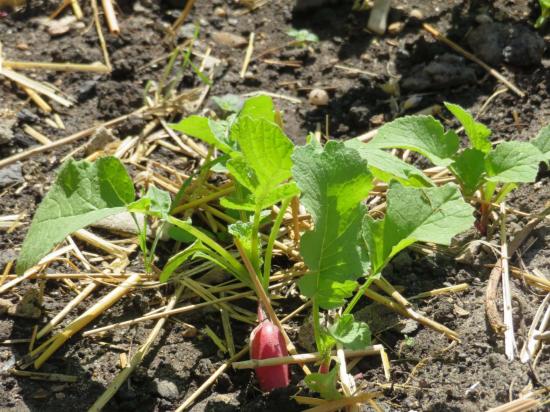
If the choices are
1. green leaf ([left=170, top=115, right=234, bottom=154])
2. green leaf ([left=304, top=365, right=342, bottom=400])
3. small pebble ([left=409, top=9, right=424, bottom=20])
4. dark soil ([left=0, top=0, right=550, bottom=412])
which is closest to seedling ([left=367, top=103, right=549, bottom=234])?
dark soil ([left=0, top=0, right=550, bottom=412])

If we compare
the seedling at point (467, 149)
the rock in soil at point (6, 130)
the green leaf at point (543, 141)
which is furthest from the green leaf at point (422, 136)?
the rock in soil at point (6, 130)

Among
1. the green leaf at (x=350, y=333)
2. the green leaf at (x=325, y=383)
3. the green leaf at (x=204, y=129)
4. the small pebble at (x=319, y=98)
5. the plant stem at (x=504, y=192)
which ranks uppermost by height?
the green leaf at (x=204, y=129)

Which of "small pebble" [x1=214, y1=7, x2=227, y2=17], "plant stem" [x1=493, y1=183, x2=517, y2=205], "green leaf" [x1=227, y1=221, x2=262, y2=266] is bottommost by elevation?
"plant stem" [x1=493, y1=183, x2=517, y2=205]

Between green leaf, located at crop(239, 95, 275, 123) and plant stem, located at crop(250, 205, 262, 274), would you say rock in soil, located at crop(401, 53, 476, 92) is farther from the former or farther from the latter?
plant stem, located at crop(250, 205, 262, 274)

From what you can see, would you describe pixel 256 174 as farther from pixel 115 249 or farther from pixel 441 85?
pixel 441 85

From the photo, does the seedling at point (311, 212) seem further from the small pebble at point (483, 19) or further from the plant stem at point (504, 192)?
the small pebble at point (483, 19)

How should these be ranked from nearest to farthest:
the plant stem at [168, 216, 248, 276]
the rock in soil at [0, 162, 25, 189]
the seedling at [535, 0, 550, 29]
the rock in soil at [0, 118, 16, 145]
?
the plant stem at [168, 216, 248, 276] → the rock in soil at [0, 162, 25, 189] → the rock in soil at [0, 118, 16, 145] → the seedling at [535, 0, 550, 29]

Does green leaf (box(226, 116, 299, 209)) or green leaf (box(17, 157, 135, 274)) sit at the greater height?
green leaf (box(226, 116, 299, 209))
